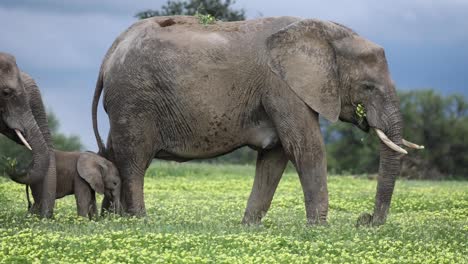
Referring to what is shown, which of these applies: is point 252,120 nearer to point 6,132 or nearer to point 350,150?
point 6,132

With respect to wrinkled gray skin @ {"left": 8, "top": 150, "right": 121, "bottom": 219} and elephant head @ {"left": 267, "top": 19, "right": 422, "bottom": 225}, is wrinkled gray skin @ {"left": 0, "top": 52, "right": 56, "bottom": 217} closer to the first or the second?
wrinkled gray skin @ {"left": 8, "top": 150, "right": 121, "bottom": 219}

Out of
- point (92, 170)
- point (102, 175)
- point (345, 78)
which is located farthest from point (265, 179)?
point (92, 170)

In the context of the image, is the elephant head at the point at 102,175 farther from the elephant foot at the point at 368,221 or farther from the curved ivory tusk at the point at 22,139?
the elephant foot at the point at 368,221

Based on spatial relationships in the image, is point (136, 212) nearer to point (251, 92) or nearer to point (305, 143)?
point (251, 92)

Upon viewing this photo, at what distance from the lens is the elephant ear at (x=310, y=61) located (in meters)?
16.1

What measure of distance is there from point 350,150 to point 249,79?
4233 centimetres

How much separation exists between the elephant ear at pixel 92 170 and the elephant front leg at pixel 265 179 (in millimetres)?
2338

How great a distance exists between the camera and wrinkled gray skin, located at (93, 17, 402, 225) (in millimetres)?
16125

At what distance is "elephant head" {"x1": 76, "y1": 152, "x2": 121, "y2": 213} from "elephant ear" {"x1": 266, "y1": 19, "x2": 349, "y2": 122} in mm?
3055

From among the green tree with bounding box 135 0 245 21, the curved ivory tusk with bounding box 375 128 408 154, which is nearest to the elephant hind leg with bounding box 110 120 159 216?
the curved ivory tusk with bounding box 375 128 408 154

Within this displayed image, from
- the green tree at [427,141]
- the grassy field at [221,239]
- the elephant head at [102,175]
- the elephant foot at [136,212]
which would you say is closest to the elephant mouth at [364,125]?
the grassy field at [221,239]

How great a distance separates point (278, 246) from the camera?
13.9 m

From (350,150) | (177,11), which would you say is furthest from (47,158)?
(350,150)

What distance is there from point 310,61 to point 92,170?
152 inches
